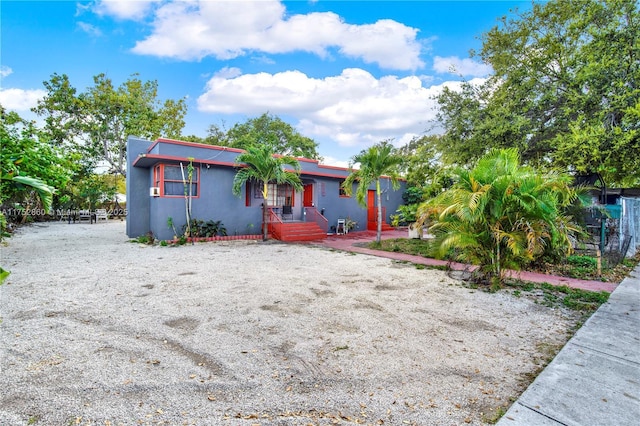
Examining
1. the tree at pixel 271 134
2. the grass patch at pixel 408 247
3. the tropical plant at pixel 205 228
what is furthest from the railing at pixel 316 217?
the tree at pixel 271 134

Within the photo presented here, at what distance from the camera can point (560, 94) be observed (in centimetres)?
1063

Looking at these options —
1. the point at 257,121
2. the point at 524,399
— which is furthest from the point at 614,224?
the point at 257,121

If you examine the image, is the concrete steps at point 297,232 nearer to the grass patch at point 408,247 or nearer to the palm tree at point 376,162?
the grass patch at point 408,247

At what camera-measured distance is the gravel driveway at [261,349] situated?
2.32 m

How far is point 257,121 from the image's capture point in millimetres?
29125

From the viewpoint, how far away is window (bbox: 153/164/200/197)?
11211 millimetres

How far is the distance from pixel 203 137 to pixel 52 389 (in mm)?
27252

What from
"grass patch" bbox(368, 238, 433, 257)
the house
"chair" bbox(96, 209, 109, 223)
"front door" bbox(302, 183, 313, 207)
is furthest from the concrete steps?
"chair" bbox(96, 209, 109, 223)

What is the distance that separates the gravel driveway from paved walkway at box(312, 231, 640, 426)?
0.61 feet

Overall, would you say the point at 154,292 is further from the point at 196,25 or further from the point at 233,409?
the point at 196,25

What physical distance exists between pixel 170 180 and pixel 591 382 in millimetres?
11822

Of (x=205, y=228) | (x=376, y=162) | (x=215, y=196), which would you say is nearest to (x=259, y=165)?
(x=215, y=196)

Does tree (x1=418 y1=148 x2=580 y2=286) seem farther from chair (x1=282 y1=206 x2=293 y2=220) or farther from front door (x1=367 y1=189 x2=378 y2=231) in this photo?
front door (x1=367 y1=189 x2=378 y2=231)

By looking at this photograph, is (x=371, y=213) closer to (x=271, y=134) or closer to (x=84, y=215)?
(x=271, y=134)
